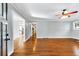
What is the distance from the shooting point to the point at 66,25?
43.8 ft

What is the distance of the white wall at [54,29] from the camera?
516 inches

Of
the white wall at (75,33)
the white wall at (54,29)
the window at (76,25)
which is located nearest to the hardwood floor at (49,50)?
the white wall at (75,33)

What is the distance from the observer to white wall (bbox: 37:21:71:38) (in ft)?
43.0

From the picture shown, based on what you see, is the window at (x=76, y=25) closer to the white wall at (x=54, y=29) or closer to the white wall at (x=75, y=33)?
the white wall at (x=75, y=33)

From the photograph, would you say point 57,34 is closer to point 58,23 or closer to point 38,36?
point 58,23

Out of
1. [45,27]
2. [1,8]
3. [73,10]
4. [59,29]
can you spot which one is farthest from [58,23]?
[1,8]

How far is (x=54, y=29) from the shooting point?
1330 cm

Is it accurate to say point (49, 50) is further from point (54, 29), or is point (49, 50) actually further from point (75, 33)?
point (54, 29)

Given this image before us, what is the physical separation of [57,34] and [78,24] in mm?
2590

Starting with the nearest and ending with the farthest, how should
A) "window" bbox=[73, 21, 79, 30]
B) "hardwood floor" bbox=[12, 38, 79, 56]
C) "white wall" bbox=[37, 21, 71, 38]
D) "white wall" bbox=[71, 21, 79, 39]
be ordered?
"hardwood floor" bbox=[12, 38, 79, 56] → "white wall" bbox=[71, 21, 79, 39] → "window" bbox=[73, 21, 79, 30] → "white wall" bbox=[37, 21, 71, 38]

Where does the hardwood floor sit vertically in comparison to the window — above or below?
below

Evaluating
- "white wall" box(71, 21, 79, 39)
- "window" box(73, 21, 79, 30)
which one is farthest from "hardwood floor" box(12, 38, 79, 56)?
"window" box(73, 21, 79, 30)

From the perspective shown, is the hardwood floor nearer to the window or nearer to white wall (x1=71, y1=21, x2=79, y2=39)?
white wall (x1=71, y1=21, x2=79, y2=39)

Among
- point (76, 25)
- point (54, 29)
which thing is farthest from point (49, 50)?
point (54, 29)
